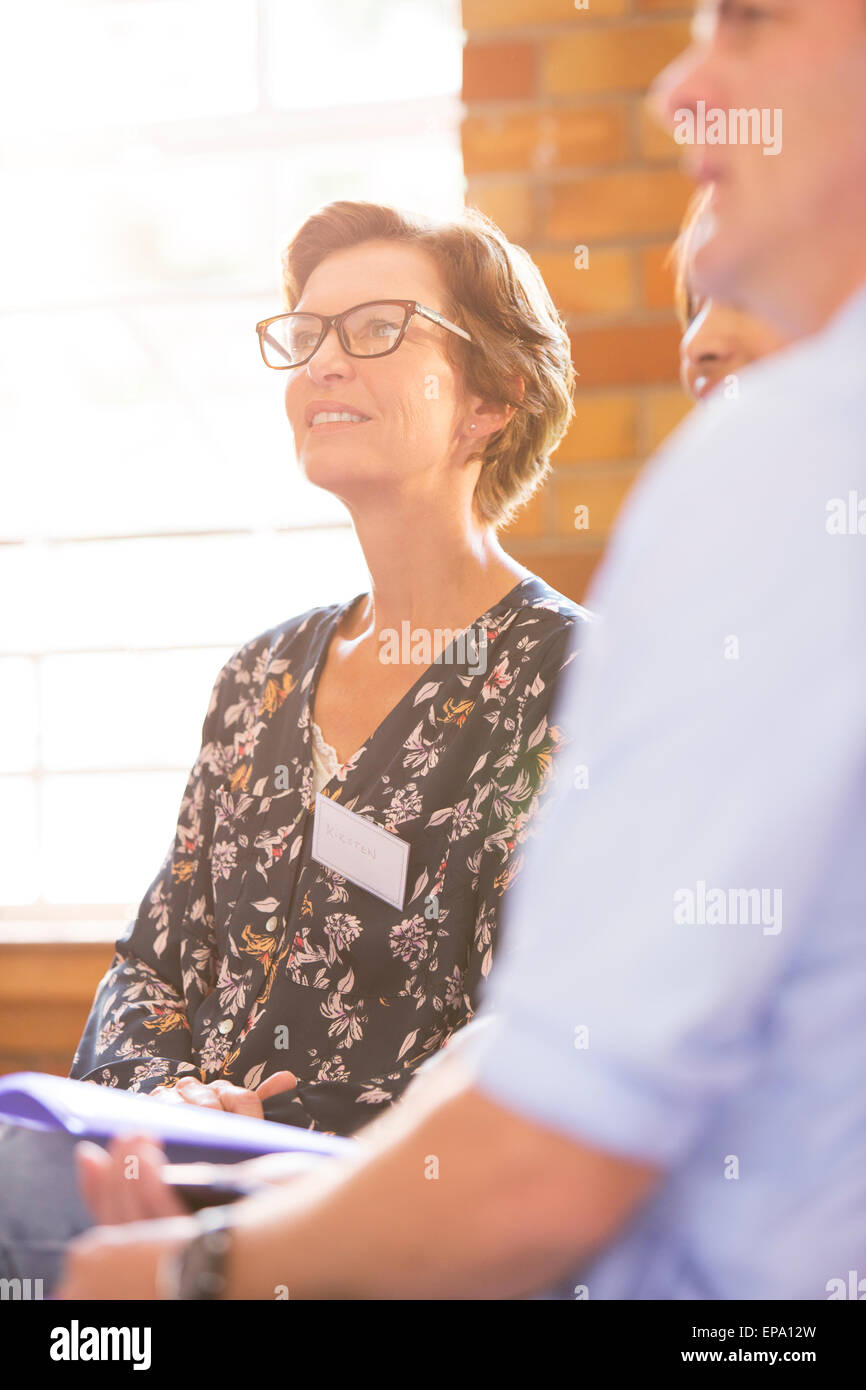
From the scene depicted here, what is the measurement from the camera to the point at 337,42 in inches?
90.3

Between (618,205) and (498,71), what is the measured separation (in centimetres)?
31

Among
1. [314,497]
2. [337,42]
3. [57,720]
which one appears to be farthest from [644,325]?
[57,720]

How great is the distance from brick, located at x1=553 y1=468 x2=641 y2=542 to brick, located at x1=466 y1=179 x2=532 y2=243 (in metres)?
0.42

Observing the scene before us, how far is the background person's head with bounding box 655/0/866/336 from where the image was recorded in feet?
1.70

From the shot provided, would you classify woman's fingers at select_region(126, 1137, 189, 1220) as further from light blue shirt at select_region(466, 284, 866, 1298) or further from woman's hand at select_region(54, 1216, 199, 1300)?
light blue shirt at select_region(466, 284, 866, 1298)

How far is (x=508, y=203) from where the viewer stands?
6.34 feet

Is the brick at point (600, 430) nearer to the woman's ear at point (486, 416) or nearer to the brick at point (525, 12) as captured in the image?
the woman's ear at point (486, 416)

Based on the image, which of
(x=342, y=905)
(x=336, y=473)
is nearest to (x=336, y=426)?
(x=336, y=473)

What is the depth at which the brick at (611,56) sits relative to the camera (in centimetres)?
188

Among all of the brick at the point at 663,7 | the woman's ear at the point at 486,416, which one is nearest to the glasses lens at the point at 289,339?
the woman's ear at the point at 486,416

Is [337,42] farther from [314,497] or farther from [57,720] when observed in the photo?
[57,720]

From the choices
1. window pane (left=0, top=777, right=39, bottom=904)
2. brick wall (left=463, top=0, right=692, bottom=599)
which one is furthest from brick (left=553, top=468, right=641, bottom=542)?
window pane (left=0, top=777, right=39, bottom=904)

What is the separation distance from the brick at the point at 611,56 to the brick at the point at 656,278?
0.26 m

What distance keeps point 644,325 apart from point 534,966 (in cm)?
165
